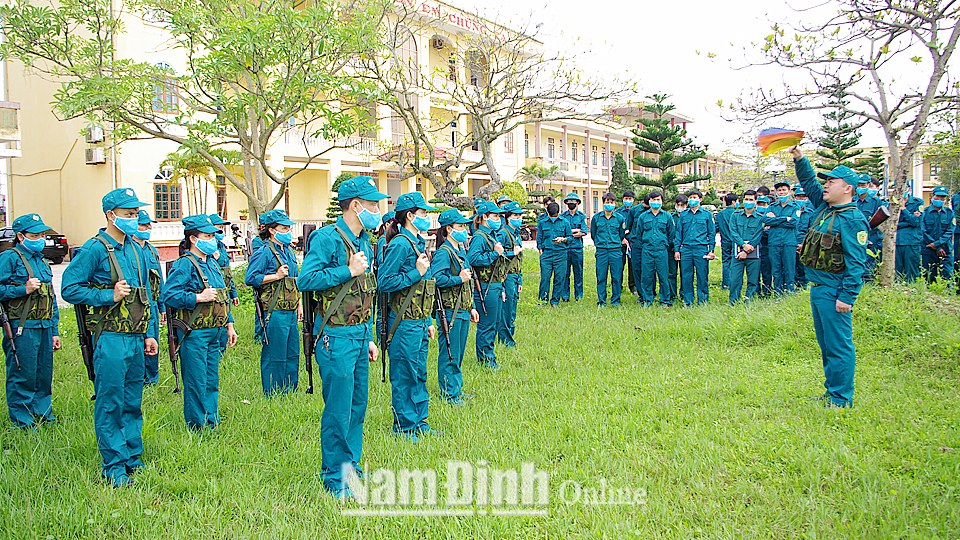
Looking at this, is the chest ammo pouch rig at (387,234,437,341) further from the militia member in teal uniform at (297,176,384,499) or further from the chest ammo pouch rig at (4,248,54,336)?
the chest ammo pouch rig at (4,248,54,336)

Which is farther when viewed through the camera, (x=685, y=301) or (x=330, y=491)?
(x=685, y=301)

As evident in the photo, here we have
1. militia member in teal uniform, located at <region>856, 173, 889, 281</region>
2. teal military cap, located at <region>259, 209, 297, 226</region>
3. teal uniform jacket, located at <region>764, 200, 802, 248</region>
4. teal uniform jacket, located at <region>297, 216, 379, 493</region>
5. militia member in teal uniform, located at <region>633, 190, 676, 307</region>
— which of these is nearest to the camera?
teal uniform jacket, located at <region>297, 216, 379, 493</region>

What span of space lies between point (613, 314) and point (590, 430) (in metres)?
5.49

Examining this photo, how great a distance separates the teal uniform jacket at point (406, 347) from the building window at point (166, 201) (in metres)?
17.9

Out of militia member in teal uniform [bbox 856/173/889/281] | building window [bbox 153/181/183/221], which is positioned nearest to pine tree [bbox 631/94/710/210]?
militia member in teal uniform [bbox 856/173/889/281]

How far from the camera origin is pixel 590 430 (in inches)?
190

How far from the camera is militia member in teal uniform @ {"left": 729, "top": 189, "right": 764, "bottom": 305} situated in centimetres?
1036

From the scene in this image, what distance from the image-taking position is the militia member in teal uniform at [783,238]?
10352mm

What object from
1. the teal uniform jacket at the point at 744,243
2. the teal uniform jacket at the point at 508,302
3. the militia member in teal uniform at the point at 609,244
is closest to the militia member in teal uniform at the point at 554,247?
the militia member in teal uniform at the point at 609,244

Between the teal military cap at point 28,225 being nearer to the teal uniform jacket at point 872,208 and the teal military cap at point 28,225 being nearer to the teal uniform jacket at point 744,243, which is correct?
the teal uniform jacket at point 744,243

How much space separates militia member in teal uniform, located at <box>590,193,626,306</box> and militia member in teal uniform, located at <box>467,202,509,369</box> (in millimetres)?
4505

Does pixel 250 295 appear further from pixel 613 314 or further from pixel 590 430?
pixel 590 430

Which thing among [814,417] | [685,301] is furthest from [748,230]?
[814,417]

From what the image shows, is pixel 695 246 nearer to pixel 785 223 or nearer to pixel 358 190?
pixel 785 223
